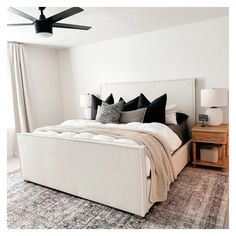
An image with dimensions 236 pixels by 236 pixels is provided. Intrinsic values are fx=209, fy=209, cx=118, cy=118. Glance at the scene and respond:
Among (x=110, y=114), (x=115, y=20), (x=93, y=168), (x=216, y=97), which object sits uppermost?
(x=115, y=20)

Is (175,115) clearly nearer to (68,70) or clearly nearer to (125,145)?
(125,145)

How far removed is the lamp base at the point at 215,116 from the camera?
3223 millimetres

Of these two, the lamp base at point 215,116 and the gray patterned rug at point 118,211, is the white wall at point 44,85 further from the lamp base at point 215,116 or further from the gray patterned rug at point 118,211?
the lamp base at point 215,116

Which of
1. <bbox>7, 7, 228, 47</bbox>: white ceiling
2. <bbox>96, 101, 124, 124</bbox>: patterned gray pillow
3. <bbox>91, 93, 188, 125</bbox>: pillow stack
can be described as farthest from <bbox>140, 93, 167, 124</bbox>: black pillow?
<bbox>7, 7, 228, 47</bbox>: white ceiling

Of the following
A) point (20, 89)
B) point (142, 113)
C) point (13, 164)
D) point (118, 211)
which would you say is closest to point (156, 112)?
point (142, 113)

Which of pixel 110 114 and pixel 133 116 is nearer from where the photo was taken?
pixel 133 116

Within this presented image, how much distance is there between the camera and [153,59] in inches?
155

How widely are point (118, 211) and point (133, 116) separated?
1.49 meters

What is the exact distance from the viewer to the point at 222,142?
296cm

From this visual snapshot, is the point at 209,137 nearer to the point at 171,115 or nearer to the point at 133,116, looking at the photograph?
the point at 171,115

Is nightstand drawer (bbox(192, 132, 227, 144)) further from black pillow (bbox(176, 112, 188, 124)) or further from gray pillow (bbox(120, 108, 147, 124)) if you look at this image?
gray pillow (bbox(120, 108, 147, 124))

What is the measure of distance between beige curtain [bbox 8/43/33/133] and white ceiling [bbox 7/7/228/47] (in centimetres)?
30

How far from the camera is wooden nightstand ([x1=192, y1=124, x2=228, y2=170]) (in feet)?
9.74

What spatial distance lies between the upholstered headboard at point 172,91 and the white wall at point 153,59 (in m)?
0.11
